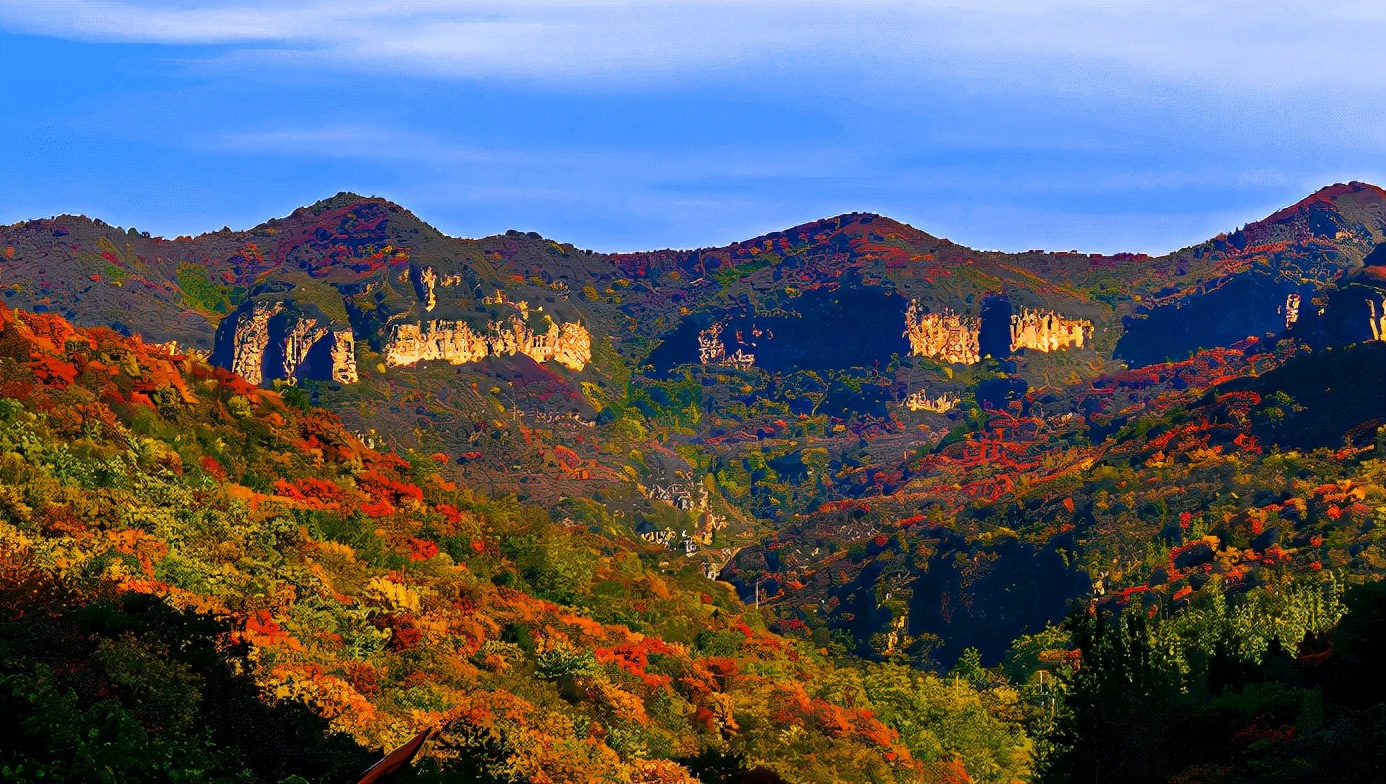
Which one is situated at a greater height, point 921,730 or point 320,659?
point 320,659

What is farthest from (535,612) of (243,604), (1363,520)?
(1363,520)

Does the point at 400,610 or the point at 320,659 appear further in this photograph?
the point at 400,610

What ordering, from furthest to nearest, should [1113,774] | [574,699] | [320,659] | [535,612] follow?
[535,612]
[574,699]
[320,659]
[1113,774]

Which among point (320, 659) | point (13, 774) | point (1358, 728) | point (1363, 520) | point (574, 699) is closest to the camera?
point (13, 774)

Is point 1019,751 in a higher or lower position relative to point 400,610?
lower

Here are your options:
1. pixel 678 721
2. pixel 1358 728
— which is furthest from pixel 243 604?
pixel 1358 728

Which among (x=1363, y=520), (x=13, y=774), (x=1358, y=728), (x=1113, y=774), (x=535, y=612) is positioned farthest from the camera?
(x=1363, y=520)

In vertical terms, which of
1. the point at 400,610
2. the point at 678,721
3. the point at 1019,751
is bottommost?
the point at 1019,751

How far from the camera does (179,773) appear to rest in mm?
30984

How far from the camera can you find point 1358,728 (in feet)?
118

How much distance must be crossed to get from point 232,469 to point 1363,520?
10149 centimetres

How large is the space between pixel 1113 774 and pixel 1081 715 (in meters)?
2.25

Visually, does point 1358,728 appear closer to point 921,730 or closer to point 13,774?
point 13,774

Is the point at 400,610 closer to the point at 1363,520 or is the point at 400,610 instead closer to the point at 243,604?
the point at 243,604
